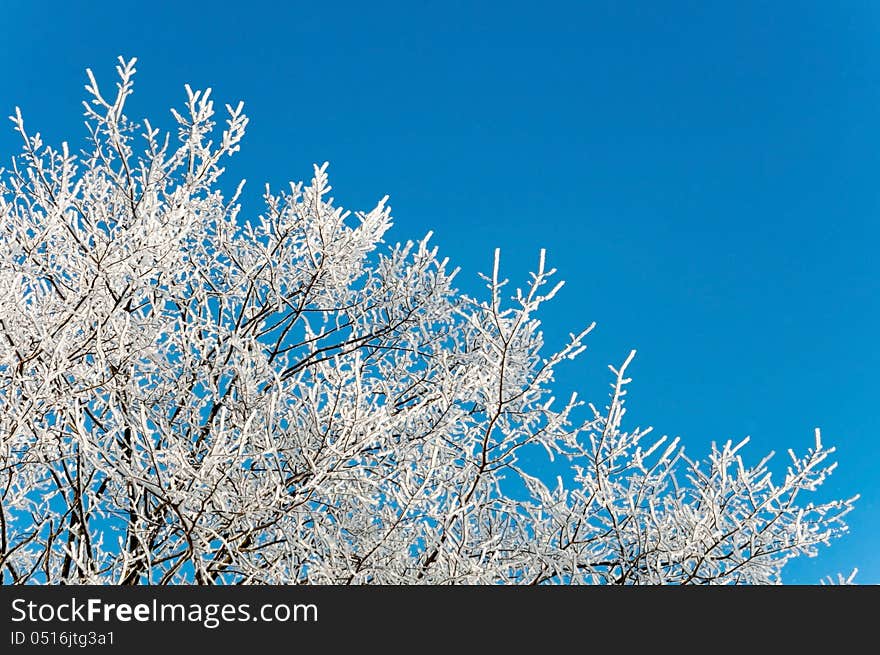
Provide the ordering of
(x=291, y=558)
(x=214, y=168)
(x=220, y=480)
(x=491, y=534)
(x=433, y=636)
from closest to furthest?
1. (x=433, y=636)
2. (x=220, y=480)
3. (x=291, y=558)
4. (x=491, y=534)
5. (x=214, y=168)

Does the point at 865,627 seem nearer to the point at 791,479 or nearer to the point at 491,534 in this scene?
the point at 791,479

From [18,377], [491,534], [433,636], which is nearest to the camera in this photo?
[433,636]

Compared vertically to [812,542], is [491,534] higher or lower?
higher

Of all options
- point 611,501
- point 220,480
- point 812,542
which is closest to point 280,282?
point 220,480

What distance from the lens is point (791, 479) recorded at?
4.43m

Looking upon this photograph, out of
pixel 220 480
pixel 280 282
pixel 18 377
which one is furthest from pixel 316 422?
pixel 280 282

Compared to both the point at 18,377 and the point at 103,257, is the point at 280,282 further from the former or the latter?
the point at 18,377

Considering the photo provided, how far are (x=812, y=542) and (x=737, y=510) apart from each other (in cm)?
50

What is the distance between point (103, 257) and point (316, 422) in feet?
6.14

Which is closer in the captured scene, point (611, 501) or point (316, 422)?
point (316, 422)

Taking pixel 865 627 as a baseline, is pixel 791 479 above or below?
above

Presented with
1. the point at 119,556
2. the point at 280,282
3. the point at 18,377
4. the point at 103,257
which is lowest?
the point at 119,556

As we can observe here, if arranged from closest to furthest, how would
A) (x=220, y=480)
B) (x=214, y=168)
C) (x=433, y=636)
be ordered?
(x=433, y=636) → (x=220, y=480) → (x=214, y=168)

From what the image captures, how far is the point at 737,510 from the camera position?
4867 mm
